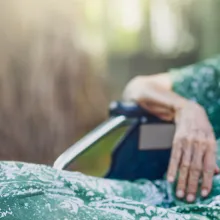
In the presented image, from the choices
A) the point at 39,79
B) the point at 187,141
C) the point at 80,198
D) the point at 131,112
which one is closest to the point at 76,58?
the point at 39,79

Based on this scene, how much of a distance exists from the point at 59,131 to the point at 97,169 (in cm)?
18

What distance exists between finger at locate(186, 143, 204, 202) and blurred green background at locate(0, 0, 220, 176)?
0.53 m

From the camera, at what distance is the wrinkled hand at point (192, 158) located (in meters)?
1.18

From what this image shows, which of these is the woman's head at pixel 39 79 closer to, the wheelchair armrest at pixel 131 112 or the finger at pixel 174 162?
the wheelchair armrest at pixel 131 112

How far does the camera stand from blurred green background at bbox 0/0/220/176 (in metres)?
1.82

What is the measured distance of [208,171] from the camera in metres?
1.18

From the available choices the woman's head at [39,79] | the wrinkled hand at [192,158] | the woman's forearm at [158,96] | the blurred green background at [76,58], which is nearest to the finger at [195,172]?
the wrinkled hand at [192,158]

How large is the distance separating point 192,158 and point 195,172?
3cm

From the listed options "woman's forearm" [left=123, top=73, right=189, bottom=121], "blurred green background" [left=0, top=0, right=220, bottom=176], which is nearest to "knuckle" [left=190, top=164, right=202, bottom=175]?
"woman's forearm" [left=123, top=73, right=189, bottom=121]

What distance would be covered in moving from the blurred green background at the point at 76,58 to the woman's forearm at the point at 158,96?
328mm

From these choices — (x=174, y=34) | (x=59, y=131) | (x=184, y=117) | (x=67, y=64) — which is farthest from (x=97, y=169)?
(x=184, y=117)

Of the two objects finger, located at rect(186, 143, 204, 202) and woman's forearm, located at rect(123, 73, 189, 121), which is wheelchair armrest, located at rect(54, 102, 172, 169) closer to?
woman's forearm, located at rect(123, 73, 189, 121)

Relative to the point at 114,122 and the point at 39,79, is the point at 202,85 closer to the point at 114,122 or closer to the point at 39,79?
the point at 114,122

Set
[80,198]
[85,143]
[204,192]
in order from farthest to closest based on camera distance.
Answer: [85,143] < [204,192] < [80,198]
